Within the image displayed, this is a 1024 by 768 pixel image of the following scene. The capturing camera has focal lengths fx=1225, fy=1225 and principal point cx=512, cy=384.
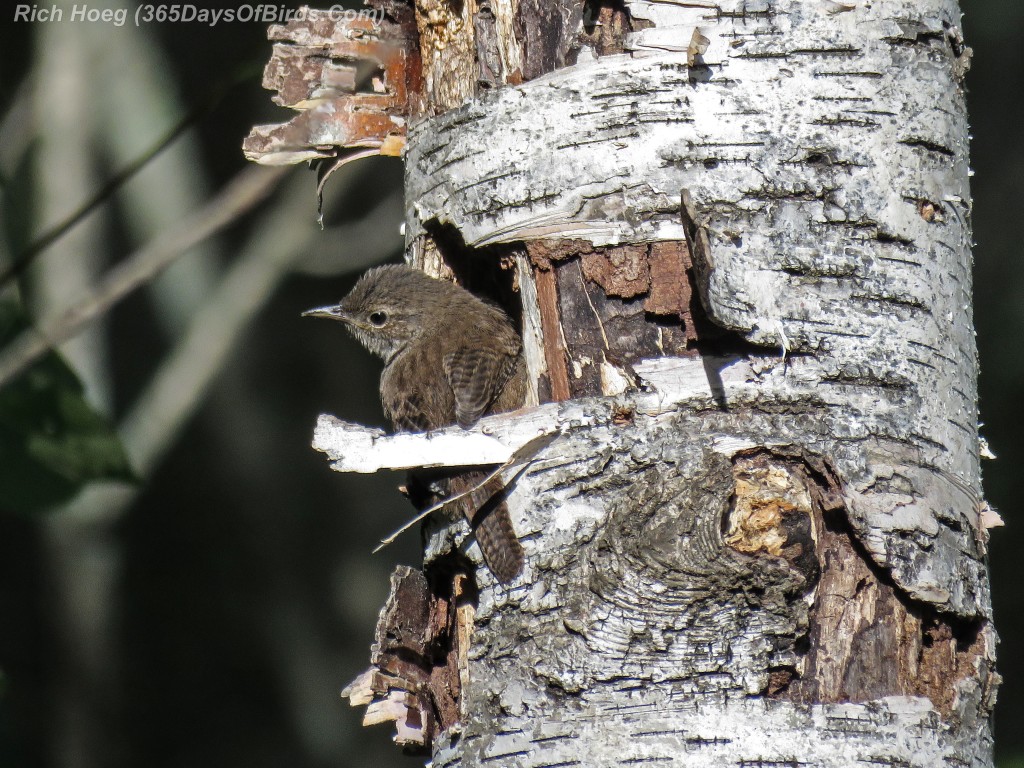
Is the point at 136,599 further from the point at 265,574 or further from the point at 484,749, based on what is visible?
the point at 484,749

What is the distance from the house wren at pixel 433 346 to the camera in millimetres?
3611

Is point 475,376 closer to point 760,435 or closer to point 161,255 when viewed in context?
point 760,435

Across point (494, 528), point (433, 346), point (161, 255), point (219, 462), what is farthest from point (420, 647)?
point (219, 462)

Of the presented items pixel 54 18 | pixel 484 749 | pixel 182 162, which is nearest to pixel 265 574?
pixel 182 162

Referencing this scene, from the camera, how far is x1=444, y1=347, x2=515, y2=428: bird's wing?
351 centimetres

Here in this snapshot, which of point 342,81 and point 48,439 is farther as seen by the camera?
point 342,81

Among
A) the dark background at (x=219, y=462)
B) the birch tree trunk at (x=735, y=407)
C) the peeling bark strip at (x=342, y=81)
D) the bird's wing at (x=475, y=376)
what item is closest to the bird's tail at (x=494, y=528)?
the birch tree trunk at (x=735, y=407)

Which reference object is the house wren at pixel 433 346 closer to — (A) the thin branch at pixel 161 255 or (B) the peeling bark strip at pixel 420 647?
(B) the peeling bark strip at pixel 420 647

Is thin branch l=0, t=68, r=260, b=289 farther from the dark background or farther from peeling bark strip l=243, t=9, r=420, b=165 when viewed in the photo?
the dark background

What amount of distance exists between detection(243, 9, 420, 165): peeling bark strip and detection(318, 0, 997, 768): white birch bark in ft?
2.57

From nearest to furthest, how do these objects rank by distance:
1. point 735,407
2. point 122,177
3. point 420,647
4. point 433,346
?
1. point 122,177
2. point 735,407
3. point 420,647
4. point 433,346

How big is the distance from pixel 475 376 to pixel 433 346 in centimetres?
44

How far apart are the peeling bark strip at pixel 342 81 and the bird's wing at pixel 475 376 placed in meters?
0.72

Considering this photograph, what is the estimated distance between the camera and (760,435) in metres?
2.20
